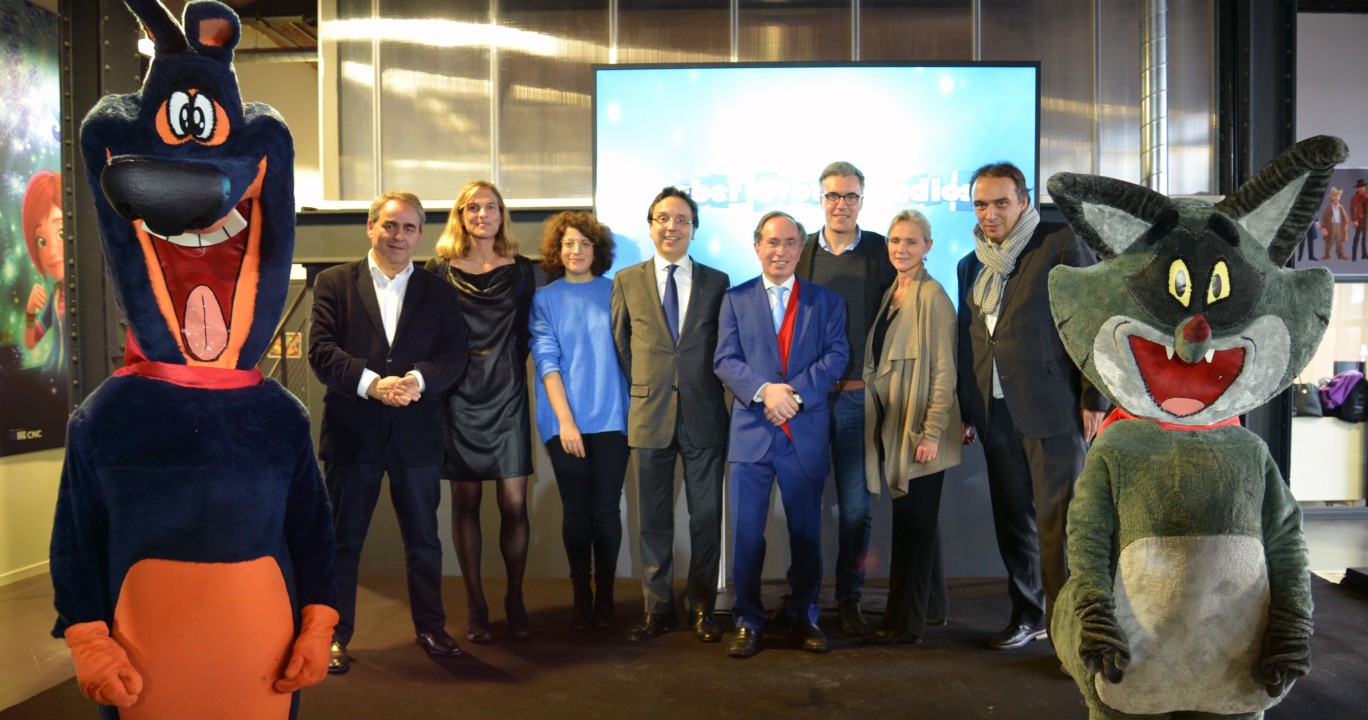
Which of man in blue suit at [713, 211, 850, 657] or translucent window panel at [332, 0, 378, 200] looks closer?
man in blue suit at [713, 211, 850, 657]

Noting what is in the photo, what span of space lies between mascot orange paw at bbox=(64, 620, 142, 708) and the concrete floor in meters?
1.88

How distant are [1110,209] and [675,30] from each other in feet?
10.7

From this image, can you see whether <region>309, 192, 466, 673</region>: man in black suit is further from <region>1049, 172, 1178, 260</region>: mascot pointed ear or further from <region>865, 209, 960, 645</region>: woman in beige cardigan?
<region>1049, 172, 1178, 260</region>: mascot pointed ear

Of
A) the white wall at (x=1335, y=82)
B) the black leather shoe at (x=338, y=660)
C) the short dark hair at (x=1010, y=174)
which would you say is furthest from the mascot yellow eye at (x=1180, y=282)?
the white wall at (x=1335, y=82)

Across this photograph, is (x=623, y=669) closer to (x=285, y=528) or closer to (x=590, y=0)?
(x=285, y=528)

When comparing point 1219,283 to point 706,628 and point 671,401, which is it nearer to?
point 671,401

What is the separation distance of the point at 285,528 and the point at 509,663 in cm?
152

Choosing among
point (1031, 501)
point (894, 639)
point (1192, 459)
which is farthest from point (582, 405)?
point (1192, 459)

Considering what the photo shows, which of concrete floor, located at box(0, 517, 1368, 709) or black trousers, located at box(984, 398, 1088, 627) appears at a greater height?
black trousers, located at box(984, 398, 1088, 627)

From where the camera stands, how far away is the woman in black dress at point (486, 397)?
3.00 m

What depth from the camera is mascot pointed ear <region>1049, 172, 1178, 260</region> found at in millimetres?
1578

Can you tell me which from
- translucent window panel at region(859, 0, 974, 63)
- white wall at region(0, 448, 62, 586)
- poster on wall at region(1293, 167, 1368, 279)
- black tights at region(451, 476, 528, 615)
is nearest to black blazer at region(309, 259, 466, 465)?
black tights at region(451, 476, 528, 615)

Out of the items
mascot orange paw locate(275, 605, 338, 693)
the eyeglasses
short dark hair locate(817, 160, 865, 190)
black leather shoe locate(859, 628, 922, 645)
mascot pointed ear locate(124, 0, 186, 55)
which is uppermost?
short dark hair locate(817, 160, 865, 190)

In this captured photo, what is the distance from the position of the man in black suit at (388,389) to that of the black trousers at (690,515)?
0.74 m
